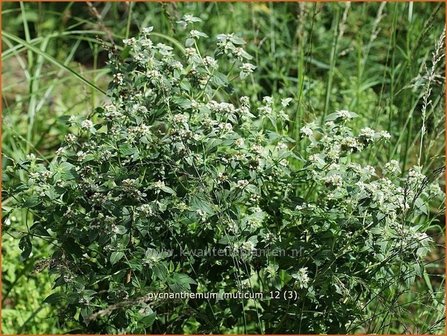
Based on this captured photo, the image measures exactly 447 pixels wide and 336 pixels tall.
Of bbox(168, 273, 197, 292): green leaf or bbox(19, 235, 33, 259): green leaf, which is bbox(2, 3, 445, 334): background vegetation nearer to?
bbox(19, 235, 33, 259): green leaf

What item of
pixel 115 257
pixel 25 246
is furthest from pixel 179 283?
pixel 25 246

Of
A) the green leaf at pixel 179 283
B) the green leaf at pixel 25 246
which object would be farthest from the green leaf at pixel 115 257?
the green leaf at pixel 25 246

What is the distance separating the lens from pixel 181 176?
2.49 m

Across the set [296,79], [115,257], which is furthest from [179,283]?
[296,79]

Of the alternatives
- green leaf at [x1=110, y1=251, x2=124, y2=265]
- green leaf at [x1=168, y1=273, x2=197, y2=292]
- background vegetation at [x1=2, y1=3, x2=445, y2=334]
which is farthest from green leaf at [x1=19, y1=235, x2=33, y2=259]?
green leaf at [x1=168, y1=273, x2=197, y2=292]

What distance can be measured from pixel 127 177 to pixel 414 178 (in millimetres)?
821

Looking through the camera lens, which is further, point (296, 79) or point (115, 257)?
point (296, 79)

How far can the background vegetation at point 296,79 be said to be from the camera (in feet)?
10.4

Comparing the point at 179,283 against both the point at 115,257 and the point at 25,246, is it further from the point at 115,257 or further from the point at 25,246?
the point at 25,246

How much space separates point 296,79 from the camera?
12.4ft

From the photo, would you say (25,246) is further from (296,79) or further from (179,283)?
(296,79)

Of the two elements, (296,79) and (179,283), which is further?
(296,79)

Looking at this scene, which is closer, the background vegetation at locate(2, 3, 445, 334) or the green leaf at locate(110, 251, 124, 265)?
the green leaf at locate(110, 251, 124, 265)

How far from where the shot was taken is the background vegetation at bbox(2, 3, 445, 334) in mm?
3162
